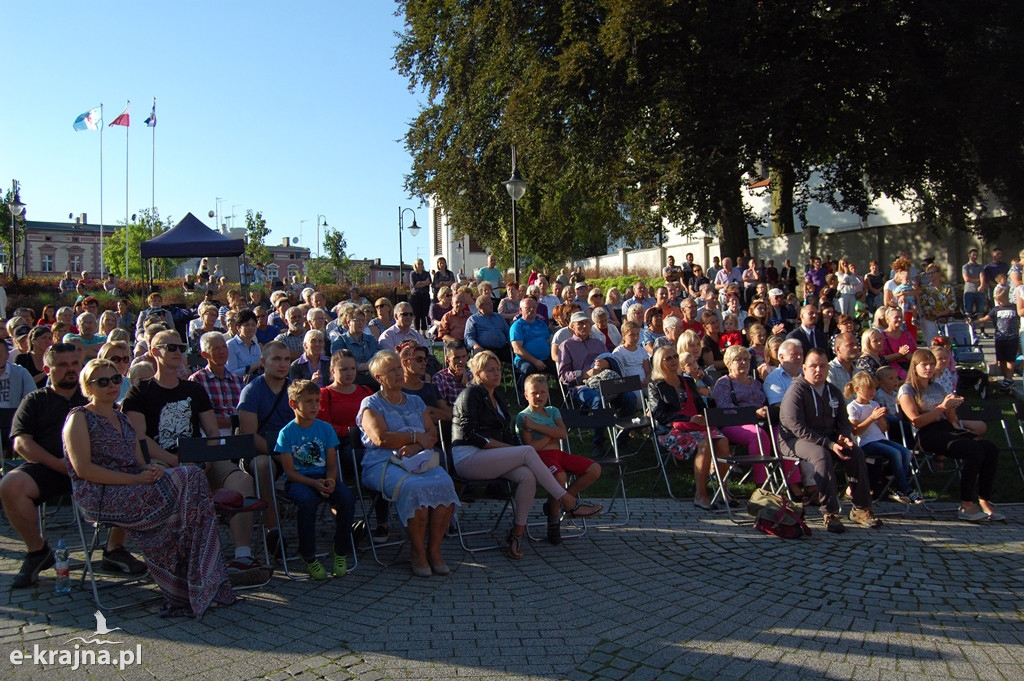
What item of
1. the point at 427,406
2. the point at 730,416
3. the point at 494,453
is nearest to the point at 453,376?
the point at 427,406

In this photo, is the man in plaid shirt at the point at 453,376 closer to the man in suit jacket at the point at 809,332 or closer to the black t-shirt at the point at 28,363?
the black t-shirt at the point at 28,363

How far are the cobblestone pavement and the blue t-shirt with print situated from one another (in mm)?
772

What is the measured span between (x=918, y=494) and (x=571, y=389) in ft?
12.8

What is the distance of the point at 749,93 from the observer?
20.8 m

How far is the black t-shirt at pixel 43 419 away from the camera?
5734 millimetres

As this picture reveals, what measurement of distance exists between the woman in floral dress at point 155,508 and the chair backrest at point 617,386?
15.5 ft

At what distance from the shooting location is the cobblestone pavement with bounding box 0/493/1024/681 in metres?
4.44

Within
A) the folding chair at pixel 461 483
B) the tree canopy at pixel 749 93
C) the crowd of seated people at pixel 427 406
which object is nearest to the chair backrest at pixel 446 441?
the folding chair at pixel 461 483

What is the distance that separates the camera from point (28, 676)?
4277 mm

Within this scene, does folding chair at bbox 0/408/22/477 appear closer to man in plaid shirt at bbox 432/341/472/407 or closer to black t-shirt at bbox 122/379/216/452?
black t-shirt at bbox 122/379/216/452

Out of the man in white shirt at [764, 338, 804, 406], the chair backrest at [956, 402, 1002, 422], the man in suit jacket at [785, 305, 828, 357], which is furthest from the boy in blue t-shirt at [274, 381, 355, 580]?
the man in suit jacket at [785, 305, 828, 357]

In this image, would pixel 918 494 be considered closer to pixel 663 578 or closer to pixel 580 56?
pixel 663 578

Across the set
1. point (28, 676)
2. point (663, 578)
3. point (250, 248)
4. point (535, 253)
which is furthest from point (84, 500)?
point (250, 248)

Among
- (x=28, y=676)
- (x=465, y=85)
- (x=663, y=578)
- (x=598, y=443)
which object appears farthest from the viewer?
(x=465, y=85)
